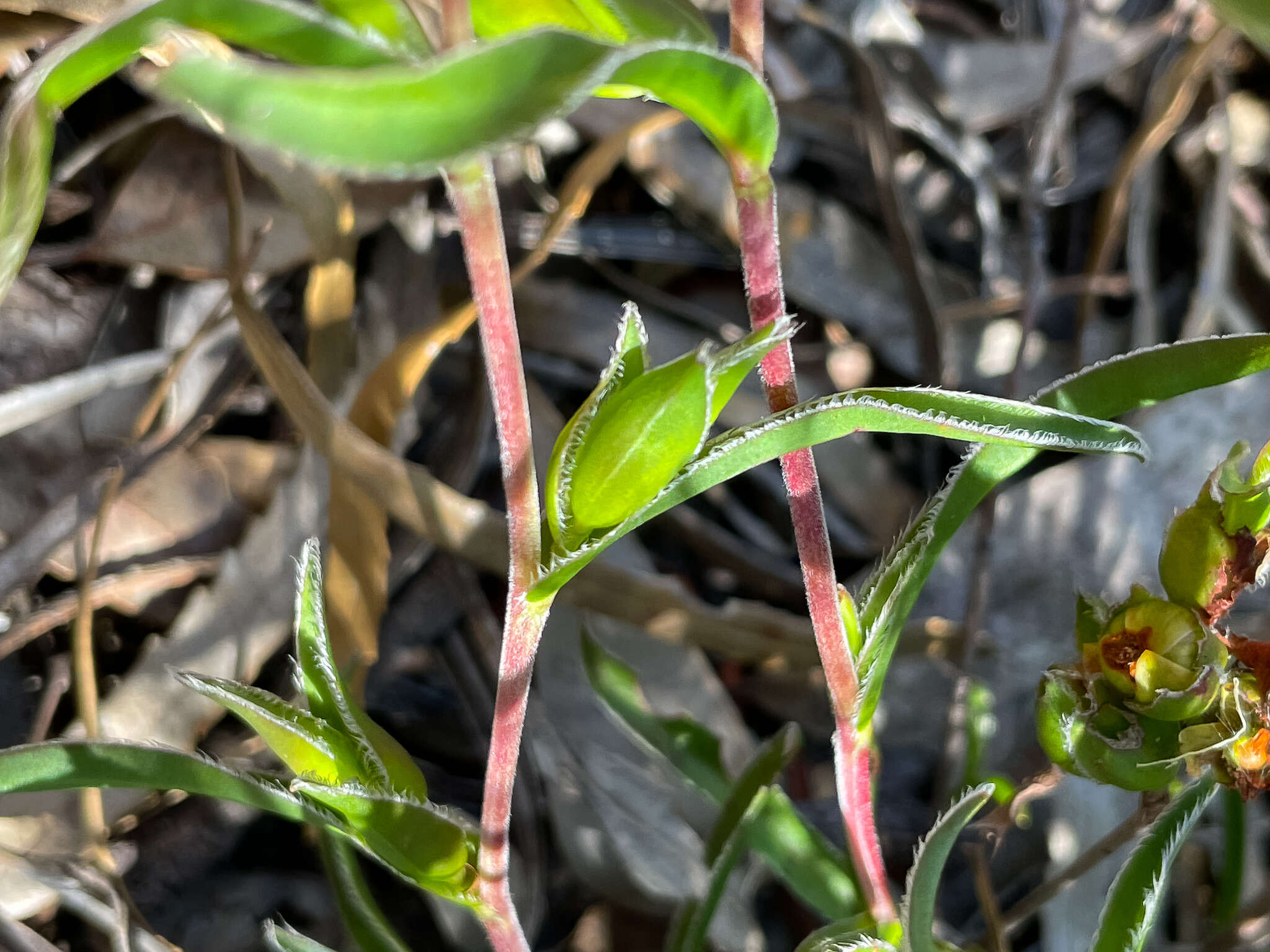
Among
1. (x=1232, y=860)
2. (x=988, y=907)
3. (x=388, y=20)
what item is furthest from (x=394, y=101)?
(x=1232, y=860)

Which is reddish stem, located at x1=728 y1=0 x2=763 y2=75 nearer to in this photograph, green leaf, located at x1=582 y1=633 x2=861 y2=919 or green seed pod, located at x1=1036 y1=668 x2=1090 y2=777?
green seed pod, located at x1=1036 y1=668 x2=1090 y2=777

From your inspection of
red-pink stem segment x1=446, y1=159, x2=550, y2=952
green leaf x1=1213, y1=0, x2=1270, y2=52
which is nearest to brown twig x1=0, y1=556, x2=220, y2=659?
red-pink stem segment x1=446, y1=159, x2=550, y2=952

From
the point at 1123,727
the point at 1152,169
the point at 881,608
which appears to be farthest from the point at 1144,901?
the point at 1152,169

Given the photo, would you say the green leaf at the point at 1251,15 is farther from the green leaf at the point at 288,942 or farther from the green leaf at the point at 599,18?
the green leaf at the point at 288,942

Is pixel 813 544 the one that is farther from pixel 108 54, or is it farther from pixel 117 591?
pixel 117 591

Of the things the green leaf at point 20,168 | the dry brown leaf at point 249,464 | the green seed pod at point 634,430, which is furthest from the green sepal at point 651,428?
the dry brown leaf at point 249,464

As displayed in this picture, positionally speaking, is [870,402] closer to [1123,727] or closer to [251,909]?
[1123,727]
